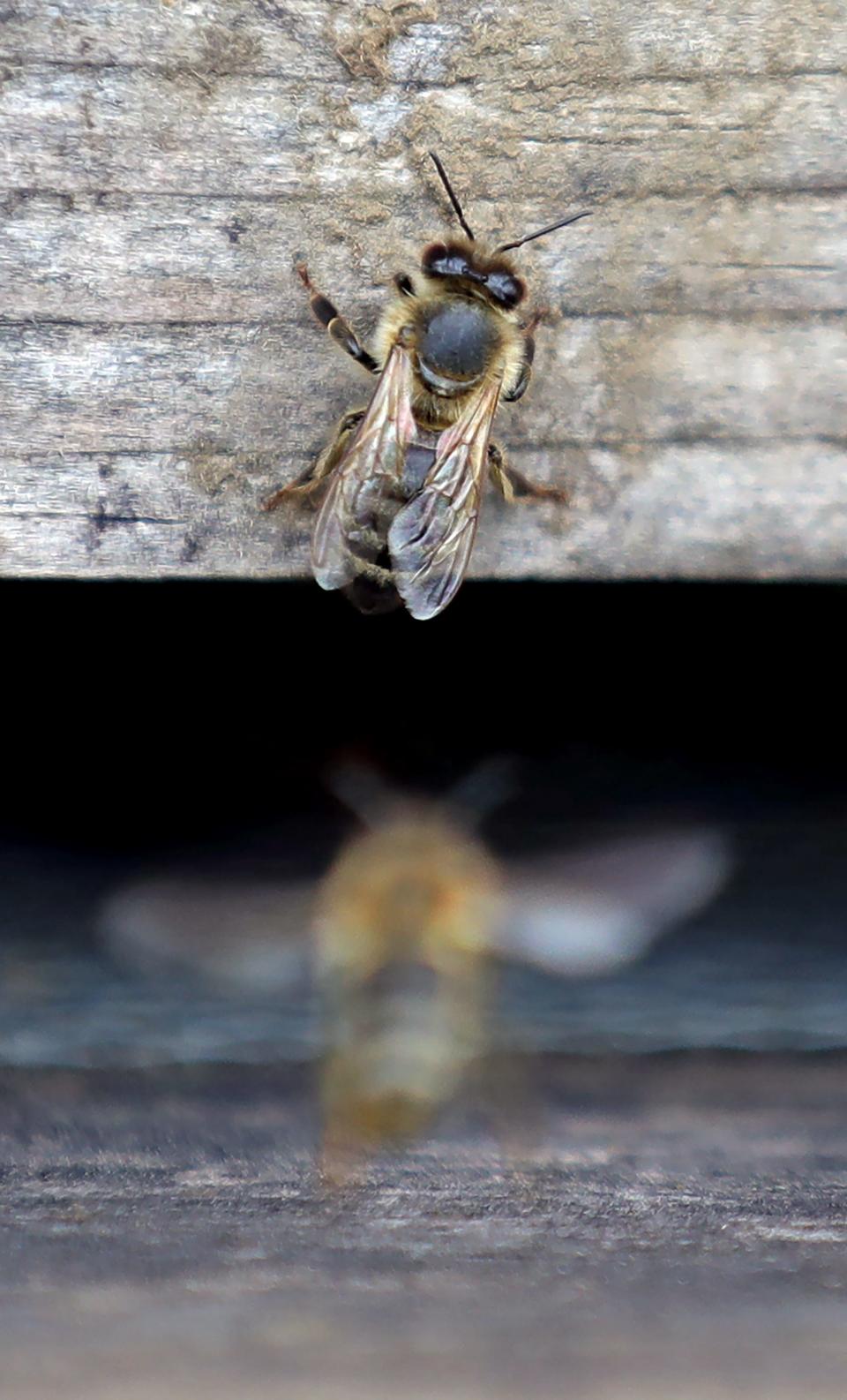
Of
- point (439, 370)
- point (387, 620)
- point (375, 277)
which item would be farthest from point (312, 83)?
point (387, 620)

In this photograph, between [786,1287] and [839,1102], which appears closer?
[786,1287]

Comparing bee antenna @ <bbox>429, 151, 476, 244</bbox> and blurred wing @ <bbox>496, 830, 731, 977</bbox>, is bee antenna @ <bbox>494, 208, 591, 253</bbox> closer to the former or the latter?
bee antenna @ <bbox>429, 151, 476, 244</bbox>

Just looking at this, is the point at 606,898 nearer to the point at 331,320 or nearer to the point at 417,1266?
the point at 417,1266

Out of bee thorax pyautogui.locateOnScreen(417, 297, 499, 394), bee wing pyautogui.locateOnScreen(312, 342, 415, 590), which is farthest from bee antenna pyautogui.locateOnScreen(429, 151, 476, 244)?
bee thorax pyautogui.locateOnScreen(417, 297, 499, 394)

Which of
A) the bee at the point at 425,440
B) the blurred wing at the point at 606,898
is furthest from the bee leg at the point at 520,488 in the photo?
the blurred wing at the point at 606,898

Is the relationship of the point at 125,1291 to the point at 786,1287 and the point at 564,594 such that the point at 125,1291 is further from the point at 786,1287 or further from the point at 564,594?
the point at 564,594

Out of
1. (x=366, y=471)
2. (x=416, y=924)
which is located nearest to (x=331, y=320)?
(x=366, y=471)
